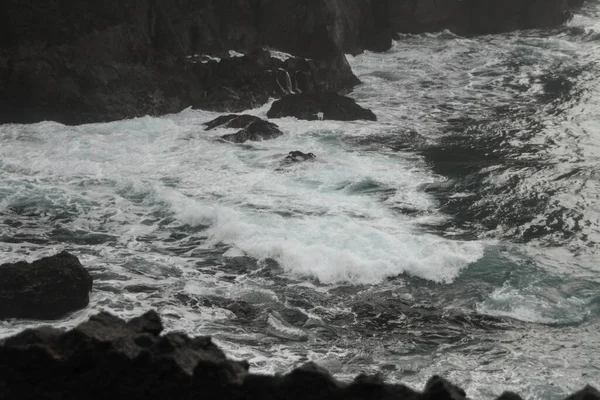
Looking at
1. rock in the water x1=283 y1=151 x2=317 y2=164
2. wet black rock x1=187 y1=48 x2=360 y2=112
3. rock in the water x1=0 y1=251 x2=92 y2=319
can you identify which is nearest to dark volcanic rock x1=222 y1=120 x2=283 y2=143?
rock in the water x1=283 y1=151 x2=317 y2=164

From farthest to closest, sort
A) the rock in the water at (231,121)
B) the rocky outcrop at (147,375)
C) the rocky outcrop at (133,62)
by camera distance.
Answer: the rock in the water at (231,121)
the rocky outcrop at (133,62)
the rocky outcrop at (147,375)

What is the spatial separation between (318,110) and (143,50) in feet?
18.6

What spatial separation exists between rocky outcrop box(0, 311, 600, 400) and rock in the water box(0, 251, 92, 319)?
12.7ft

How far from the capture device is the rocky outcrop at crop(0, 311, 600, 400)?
8641 millimetres

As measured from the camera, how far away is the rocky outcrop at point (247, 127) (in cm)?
2356

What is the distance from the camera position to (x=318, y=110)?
85.6ft

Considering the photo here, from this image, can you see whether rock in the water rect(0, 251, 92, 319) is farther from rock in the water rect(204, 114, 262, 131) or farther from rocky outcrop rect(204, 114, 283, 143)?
rock in the water rect(204, 114, 262, 131)

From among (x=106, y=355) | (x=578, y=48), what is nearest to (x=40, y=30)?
(x=106, y=355)

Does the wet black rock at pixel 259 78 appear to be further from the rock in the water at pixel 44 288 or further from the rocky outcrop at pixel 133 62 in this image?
the rock in the water at pixel 44 288

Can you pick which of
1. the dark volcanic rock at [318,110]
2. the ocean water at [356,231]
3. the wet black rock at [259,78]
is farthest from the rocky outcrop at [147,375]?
the wet black rock at [259,78]

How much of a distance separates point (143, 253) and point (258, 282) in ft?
8.24

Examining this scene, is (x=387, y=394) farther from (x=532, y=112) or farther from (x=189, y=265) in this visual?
(x=532, y=112)

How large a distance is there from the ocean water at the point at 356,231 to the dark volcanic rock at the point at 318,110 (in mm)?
575

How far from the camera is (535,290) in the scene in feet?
48.4
